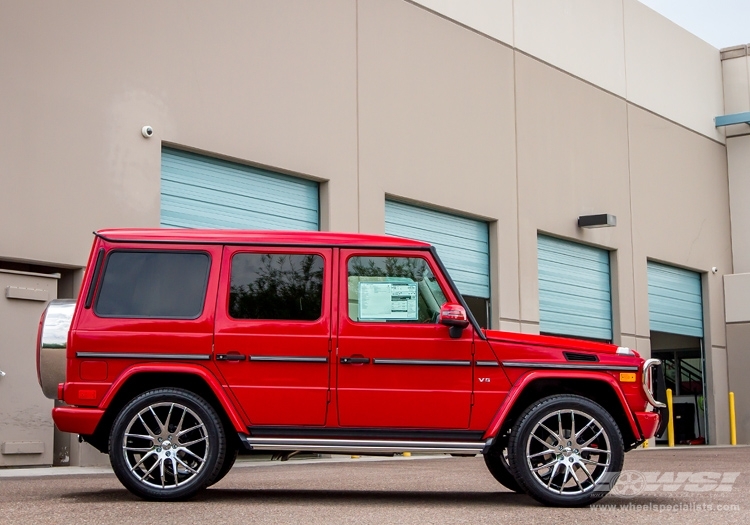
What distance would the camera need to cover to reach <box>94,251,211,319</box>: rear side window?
25.8 ft

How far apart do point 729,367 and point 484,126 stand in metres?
→ 11.3

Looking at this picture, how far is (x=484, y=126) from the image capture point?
20.8 metres

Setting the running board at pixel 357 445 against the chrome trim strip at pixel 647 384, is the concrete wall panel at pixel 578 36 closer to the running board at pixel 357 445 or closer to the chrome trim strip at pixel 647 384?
the chrome trim strip at pixel 647 384

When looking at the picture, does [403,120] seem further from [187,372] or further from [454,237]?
[187,372]

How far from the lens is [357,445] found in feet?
25.6

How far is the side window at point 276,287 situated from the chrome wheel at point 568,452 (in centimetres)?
188

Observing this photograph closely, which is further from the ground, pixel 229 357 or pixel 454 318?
pixel 454 318

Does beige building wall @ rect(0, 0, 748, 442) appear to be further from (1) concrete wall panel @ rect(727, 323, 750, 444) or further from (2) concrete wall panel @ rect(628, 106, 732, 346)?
(1) concrete wall panel @ rect(727, 323, 750, 444)

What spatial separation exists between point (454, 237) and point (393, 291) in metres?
12.1

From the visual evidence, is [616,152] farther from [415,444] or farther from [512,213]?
[415,444]

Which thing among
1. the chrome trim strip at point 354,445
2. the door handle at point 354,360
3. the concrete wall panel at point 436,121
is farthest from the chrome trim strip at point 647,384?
the concrete wall panel at point 436,121

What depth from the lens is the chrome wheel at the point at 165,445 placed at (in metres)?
7.58

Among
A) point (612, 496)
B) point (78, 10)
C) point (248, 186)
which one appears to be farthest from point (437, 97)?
point (612, 496)

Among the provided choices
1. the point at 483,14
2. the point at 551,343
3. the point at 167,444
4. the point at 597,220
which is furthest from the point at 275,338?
the point at 597,220
